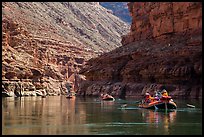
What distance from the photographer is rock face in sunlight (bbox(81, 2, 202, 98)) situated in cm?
8688

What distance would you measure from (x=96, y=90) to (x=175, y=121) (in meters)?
69.6

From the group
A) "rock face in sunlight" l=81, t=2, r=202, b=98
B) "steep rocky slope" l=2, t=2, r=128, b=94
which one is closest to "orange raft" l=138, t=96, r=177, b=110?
"rock face in sunlight" l=81, t=2, r=202, b=98

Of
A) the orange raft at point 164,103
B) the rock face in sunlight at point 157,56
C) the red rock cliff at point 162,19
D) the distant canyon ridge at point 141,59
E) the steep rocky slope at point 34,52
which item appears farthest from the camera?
the steep rocky slope at point 34,52

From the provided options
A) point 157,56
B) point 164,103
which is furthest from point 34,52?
point 164,103

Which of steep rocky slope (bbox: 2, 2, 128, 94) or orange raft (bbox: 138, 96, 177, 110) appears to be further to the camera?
steep rocky slope (bbox: 2, 2, 128, 94)

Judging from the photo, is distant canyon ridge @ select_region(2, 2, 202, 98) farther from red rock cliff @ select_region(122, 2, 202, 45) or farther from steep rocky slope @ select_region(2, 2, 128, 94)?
steep rocky slope @ select_region(2, 2, 128, 94)

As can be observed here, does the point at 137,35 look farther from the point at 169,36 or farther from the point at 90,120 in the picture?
the point at 90,120

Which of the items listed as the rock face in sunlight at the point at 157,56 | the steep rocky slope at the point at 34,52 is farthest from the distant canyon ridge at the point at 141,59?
the steep rocky slope at the point at 34,52

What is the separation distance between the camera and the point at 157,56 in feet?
312

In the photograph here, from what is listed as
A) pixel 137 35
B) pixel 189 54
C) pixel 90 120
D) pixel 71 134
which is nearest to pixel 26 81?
pixel 137 35

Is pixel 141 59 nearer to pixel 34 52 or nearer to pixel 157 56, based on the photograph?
pixel 157 56

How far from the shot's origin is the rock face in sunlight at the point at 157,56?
285ft

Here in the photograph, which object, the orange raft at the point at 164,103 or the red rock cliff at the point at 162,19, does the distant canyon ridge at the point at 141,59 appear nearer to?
the red rock cliff at the point at 162,19

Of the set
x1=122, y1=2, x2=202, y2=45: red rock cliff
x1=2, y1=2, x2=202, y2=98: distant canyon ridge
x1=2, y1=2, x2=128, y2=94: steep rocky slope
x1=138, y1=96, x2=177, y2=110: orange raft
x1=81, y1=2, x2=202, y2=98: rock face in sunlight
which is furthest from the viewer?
x1=2, y1=2, x2=128, y2=94: steep rocky slope
